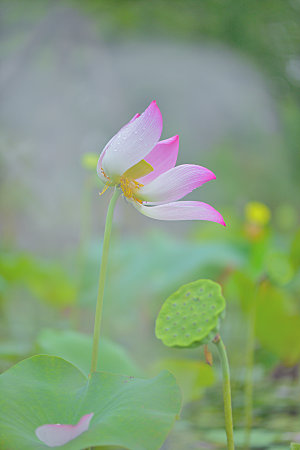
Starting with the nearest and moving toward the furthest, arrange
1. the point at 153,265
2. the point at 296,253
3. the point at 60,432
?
the point at 60,432 → the point at 296,253 → the point at 153,265

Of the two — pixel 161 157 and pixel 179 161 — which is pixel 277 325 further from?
pixel 179 161

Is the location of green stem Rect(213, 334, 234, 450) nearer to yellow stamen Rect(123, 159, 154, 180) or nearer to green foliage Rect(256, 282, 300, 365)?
yellow stamen Rect(123, 159, 154, 180)

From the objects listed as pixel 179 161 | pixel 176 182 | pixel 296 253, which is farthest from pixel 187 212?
pixel 179 161

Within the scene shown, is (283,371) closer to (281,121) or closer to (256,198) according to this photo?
(256,198)

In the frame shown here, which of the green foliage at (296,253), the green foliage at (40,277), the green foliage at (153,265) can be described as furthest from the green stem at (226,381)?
the green foliage at (40,277)

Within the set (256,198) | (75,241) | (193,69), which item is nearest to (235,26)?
(193,69)

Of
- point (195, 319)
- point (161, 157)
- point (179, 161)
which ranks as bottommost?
point (195, 319)
